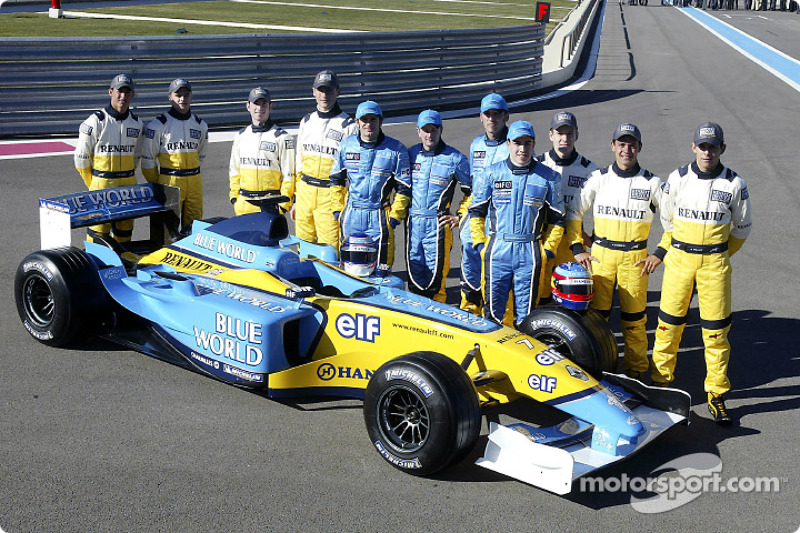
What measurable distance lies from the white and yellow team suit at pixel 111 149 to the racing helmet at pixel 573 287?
4457 millimetres

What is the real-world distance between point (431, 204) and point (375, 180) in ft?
1.83

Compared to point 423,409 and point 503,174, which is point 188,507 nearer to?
point 423,409

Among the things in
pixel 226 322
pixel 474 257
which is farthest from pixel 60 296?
pixel 474 257

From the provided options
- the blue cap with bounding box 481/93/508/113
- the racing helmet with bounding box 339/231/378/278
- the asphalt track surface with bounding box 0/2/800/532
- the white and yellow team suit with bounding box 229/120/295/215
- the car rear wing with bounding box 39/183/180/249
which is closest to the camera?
the asphalt track surface with bounding box 0/2/800/532

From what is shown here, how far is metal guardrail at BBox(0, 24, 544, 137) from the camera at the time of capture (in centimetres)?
1554

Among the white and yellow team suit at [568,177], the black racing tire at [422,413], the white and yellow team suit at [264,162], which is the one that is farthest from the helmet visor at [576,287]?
the white and yellow team suit at [264,162]

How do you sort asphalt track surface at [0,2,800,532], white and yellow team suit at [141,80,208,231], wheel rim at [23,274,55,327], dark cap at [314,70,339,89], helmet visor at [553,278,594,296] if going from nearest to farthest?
asphalt track surface at [0,2,800,532], helmet visor at [553,278,594,296], wheel rim at [23,274,55,327], dark cap at [314,70,339,89], white and yellow team suit at [141,80,208,231]

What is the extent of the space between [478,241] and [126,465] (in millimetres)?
3461

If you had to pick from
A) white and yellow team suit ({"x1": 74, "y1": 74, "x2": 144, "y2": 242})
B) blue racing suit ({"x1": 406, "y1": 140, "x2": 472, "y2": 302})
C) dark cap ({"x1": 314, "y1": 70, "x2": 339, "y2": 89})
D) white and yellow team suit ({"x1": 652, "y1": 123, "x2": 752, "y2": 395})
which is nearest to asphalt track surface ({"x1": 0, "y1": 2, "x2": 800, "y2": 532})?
white and yellow team suit ({"x1": 652, "y1": 123, "x2": 752, "y2": 395})

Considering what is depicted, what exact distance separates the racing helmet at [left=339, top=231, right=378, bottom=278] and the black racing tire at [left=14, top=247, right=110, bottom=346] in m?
2.12

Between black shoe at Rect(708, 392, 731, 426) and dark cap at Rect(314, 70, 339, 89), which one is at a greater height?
dark cap at Rect(314, 70, 339, 89)

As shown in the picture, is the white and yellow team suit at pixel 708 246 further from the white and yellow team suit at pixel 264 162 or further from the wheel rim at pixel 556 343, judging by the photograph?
the white and yellow team suit at pixel 264 162

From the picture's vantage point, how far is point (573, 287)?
6.82m

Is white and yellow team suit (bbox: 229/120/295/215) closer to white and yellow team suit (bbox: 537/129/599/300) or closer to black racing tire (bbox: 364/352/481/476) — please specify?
white and yellow team suit (bbox: 537/129/599/300)
